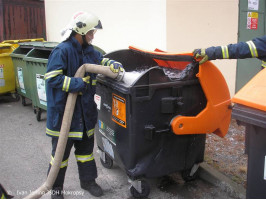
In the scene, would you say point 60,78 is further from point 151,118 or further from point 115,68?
point 151,118

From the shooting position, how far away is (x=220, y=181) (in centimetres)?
326

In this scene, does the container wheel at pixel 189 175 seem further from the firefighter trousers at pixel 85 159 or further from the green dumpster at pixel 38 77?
the green dumpster at pixel 38 77

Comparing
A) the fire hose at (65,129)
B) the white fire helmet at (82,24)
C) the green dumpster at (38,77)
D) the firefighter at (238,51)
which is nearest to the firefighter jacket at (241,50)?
the firefighter at (238,51)

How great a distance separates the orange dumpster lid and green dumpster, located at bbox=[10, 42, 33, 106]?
4.57 meters

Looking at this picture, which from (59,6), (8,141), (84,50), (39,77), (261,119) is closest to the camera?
(261,119)

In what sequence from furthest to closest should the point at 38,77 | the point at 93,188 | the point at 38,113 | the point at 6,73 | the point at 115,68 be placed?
1. the point at 6,73
2. the point at 38,113
3. the point at 38,77
4. the point at 93,188
5. the point at 115,68

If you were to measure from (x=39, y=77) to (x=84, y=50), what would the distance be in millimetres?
2678

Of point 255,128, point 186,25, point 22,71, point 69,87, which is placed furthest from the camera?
point 22,71

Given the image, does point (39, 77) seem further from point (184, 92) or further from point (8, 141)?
point (184, 92)

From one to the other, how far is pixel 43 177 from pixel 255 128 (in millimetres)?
2512

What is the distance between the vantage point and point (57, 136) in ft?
9.45

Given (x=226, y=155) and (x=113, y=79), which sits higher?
(x=113, y=79)

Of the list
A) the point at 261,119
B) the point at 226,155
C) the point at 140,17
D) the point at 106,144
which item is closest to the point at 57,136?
the point at 106,144

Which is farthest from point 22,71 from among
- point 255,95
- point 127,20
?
point 255,95
